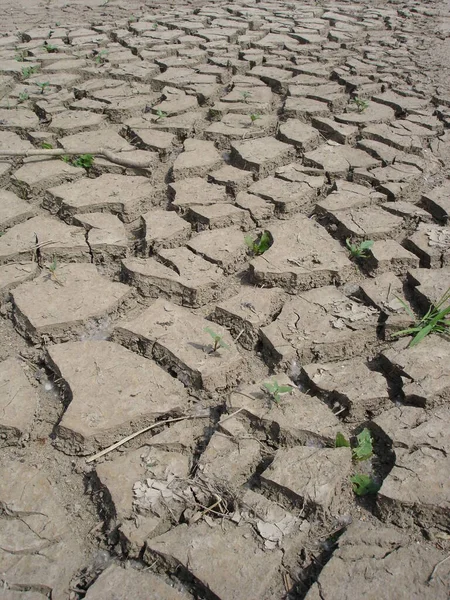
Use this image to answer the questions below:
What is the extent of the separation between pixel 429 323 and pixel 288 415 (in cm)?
68

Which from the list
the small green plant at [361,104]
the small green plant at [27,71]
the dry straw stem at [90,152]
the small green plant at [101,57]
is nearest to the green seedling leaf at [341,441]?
the dry straw stem at [90,152]

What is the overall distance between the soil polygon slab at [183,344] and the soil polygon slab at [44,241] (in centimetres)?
52

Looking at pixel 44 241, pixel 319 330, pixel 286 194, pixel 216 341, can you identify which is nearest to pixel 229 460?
pixel 216 341

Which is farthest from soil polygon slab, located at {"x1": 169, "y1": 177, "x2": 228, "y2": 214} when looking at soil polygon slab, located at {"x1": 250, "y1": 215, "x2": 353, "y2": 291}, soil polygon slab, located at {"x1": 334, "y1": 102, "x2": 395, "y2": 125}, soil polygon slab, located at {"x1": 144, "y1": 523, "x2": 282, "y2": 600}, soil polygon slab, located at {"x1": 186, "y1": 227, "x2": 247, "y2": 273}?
soil polygon slab, located at {"x1": 144, "y1": 523, "x2": 282, "y2": 600}

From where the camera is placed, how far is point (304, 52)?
4914mm

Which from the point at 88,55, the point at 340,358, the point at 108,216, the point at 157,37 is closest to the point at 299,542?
the point at 340,358

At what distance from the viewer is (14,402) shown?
1.88 m

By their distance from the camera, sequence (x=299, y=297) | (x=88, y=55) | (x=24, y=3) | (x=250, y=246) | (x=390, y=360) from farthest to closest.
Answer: (x=24, y=3), (x=88, y=55), (x=250, y=246), (x=299, y=297), (x=390, y=360)

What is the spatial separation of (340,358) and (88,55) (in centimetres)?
369

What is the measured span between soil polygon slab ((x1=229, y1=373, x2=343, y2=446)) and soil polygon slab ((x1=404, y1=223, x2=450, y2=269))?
0.96m

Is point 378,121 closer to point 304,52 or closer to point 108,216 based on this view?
point 304,52

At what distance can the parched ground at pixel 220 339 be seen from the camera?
4.87 ft

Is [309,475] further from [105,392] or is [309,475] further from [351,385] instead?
[105,392]

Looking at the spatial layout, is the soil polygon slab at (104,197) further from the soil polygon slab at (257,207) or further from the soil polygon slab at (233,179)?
the soil polygon slab at (257,207)
